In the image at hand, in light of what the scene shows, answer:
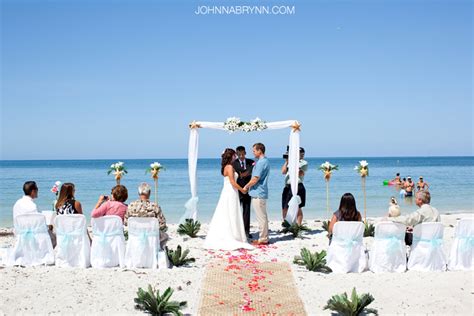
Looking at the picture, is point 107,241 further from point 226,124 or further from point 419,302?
point 419,302

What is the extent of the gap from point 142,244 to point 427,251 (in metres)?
4.40

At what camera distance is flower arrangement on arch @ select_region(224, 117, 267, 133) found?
34.9 ft

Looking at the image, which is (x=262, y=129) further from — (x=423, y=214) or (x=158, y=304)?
(x=158, y=304)

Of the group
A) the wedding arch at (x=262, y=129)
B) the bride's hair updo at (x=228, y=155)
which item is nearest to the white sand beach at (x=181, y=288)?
the bride's hair updo at (x=228, y=155)

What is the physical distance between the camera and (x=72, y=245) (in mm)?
7895

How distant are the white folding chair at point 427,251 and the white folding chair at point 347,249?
771 mm

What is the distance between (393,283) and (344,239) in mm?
972

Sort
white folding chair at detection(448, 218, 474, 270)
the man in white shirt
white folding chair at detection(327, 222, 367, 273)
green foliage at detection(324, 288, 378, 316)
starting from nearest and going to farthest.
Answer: green foliage at detection(324, 288, 378, 316) → white folding chair at detection(327, 222, 367, 273) → white folding chair at detection(448, 218, 474, 270) → the man in white shirt

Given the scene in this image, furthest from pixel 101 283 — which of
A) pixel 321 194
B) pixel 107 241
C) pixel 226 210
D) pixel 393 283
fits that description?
pixel 321 194

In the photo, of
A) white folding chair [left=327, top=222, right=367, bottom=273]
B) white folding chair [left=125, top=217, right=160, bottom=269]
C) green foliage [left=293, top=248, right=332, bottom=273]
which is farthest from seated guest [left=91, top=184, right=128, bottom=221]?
white folding chair [left=327, top=222, right=367, bottom=273]

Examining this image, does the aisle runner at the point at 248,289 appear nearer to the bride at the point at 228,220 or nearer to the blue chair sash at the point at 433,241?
the bride at the point at 228,220

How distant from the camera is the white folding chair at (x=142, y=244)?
7863mm

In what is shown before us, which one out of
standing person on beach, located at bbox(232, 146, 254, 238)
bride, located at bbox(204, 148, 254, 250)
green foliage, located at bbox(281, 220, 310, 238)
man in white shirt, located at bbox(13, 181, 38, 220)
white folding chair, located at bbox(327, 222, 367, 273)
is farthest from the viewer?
green foliage, located at bbox(281, 220, 310, 238)

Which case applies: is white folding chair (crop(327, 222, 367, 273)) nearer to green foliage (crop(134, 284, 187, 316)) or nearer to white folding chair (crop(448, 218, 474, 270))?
white folding chair (crop(448, 218, 474, 270))
